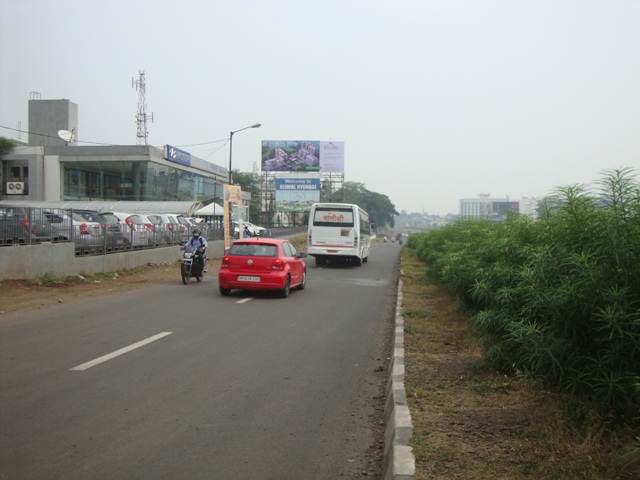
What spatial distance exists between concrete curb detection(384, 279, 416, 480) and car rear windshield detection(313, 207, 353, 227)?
21.6 m

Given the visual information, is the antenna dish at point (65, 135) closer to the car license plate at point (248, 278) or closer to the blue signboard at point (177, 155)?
the blue signboard at point (177, 155)

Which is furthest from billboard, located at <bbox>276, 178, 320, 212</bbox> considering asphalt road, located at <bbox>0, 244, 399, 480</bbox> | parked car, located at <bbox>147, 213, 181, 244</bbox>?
asphalt road, located at <bbox>0, 244, 399, 480</bbox>

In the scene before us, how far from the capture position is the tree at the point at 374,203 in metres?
117

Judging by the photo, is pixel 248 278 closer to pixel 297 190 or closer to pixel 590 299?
pixel 590 299

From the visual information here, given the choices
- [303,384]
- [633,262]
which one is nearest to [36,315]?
[303,384]

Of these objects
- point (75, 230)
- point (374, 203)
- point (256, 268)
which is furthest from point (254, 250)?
point (374, 203)

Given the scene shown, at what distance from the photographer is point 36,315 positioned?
1164cm

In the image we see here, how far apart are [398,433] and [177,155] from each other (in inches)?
2290

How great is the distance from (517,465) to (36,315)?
10.1 metres

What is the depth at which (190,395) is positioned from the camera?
20.6 ft

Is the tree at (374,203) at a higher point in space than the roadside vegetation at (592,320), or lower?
higher

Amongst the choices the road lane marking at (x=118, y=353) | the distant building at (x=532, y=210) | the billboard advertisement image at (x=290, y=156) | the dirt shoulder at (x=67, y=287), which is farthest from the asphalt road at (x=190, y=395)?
the billboard advertisement image at (x=290, y=156)

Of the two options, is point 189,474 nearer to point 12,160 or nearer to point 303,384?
point 303,384

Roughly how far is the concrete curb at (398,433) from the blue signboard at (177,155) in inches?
2099
